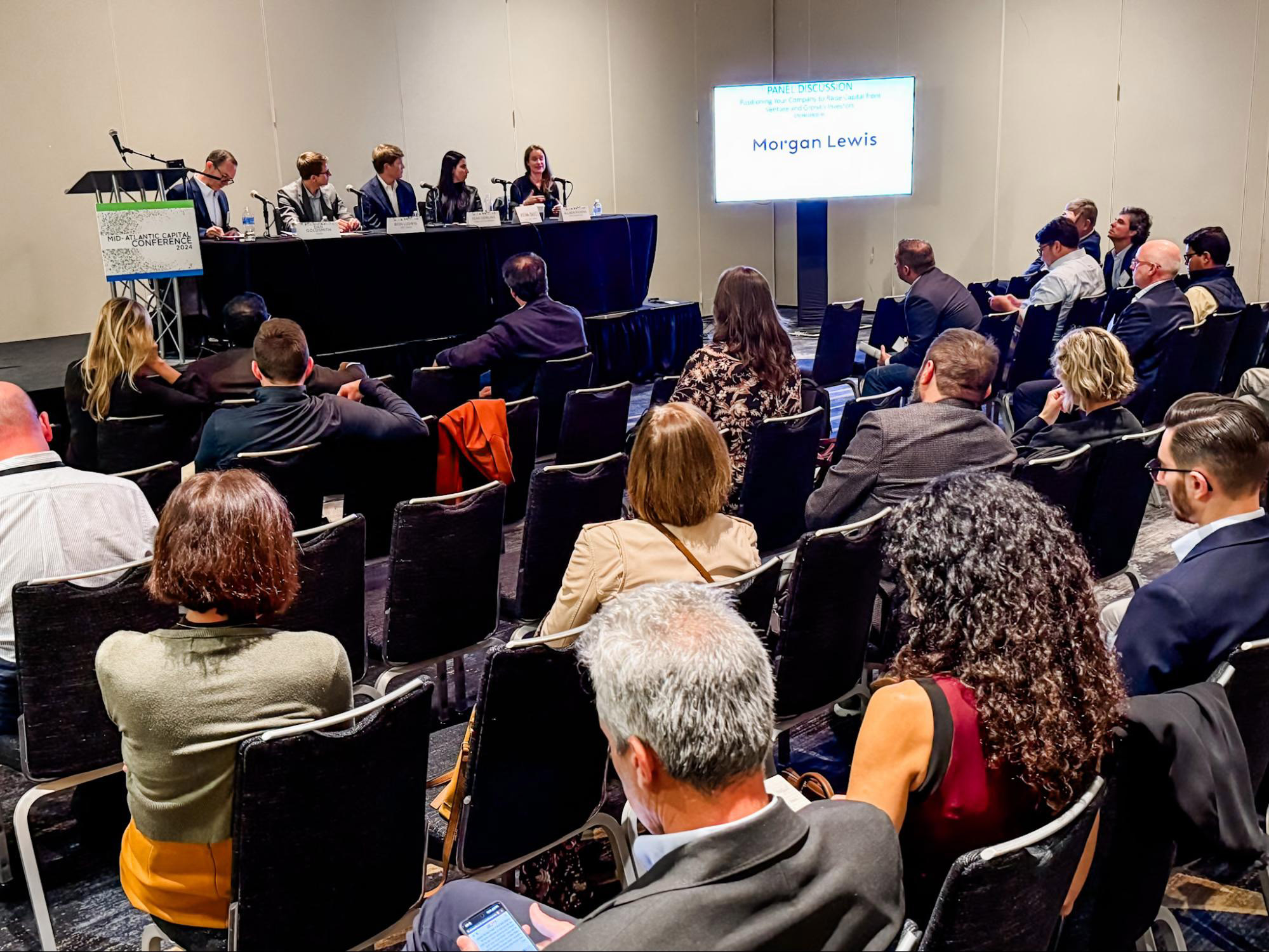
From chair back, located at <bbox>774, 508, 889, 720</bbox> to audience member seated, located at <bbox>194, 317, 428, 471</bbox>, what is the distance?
6.09ft

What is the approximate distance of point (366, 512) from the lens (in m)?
4.02

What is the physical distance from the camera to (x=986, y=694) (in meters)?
1.60

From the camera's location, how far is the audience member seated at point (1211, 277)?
21.4 feet

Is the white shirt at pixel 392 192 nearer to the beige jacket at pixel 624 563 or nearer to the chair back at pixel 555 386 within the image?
the chair back at pixel 555 386

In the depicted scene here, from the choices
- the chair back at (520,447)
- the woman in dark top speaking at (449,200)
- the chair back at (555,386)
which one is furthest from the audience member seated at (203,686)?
the woman in dark top speaking at (449,200)

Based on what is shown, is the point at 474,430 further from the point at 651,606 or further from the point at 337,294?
the point at 337,294

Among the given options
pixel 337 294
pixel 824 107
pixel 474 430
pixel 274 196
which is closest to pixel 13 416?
pixel 474 430

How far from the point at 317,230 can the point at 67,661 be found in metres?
5.13

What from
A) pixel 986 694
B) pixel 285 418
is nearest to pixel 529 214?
pixel 285 418

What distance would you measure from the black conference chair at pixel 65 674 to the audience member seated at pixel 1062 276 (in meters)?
→ 6.09

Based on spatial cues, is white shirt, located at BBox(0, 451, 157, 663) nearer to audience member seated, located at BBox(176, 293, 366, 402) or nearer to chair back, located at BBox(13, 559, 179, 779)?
chair back, located at BBox(13, 559, 179, 779)

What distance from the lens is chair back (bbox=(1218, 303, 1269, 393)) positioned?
659cm

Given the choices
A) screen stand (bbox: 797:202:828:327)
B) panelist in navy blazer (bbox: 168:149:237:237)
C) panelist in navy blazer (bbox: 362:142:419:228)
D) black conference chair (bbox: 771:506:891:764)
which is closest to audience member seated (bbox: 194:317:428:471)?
black conference chair (bbox: 771:506:891:764)

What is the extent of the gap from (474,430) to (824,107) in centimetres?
812
